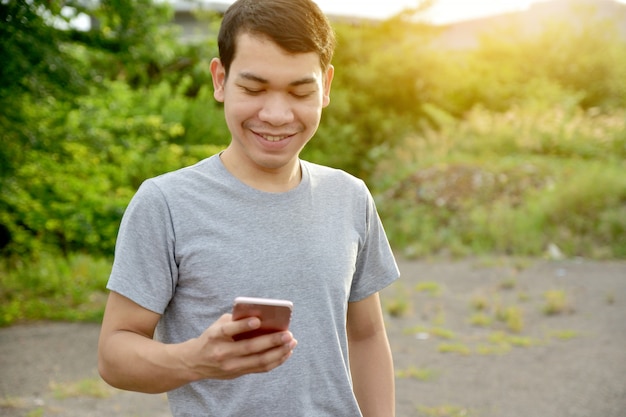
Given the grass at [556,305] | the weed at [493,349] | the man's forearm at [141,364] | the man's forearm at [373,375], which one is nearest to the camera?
the man's forearm at [141,364]

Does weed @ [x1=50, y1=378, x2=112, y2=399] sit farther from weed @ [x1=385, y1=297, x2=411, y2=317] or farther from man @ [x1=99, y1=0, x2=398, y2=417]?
man @ [x1=99, y1=0, x2=398, y2=417]

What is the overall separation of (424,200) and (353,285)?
32.5ft

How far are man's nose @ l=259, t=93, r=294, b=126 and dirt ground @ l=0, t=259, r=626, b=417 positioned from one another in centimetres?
338

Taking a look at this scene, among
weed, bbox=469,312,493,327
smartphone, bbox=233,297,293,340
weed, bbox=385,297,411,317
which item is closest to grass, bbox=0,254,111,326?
weed, bbox=385,297,411,317

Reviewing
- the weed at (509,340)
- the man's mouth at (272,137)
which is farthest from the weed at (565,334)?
the man's mouth at (272,137)

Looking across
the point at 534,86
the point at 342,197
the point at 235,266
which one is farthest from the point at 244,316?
the point at 534,86

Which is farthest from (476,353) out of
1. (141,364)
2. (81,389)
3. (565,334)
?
(141,364)

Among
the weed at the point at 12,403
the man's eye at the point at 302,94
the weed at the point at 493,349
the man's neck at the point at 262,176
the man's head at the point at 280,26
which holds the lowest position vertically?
the weed at the point at 493,349

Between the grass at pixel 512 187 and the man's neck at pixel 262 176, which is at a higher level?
the man's neck at pixel 262 176

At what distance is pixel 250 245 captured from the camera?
5.15ft

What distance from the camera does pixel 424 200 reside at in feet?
38.1

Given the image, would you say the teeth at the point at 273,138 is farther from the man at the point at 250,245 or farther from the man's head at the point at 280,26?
the man's head at the point at 280,26

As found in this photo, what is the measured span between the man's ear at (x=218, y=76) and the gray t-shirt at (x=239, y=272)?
6.3 inches

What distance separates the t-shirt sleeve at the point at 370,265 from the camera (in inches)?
72.9
